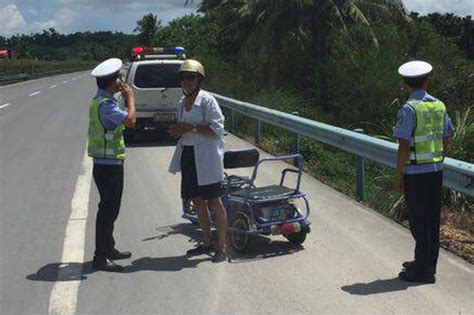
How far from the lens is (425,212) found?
17.4ft

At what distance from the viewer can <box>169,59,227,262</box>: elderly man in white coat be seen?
233 inches

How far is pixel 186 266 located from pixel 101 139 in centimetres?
134

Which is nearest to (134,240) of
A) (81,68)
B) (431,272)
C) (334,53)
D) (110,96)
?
(110,96)

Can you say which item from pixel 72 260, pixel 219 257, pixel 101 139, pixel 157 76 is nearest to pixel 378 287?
pixel 219 257

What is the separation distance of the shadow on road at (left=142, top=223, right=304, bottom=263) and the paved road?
1 centimetres

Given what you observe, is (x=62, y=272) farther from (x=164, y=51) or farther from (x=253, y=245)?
→ (x=164, y=51)

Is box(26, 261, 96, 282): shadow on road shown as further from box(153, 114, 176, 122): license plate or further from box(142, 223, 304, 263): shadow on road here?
box(153, 114, 176, 122): license plate

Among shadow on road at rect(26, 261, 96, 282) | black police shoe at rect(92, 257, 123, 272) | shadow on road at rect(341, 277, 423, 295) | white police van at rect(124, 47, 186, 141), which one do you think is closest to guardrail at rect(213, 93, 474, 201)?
shadow on road at rect(341, 277, 423, 295)

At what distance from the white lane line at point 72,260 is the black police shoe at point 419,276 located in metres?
2.59

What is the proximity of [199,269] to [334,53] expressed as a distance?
19.7m

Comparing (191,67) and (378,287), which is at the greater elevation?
(191,67)

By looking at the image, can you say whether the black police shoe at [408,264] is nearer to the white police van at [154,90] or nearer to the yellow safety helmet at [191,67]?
the yellow safety helmet at [191,67]

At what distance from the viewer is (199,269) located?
5754 millimetres

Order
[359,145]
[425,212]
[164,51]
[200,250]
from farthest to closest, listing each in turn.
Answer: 1. [164,51]
2. [359,145]
3. [200,250]
4. [425,212]
